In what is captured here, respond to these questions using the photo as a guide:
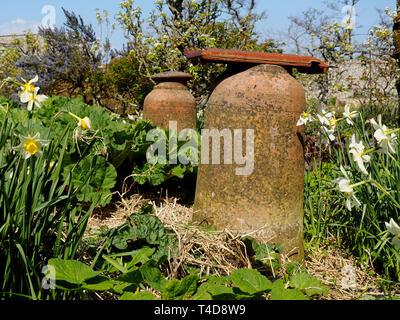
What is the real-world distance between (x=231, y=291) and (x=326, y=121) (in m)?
1.20

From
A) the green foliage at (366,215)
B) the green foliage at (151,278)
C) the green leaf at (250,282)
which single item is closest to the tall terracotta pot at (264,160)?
the green foliage at (366,215)

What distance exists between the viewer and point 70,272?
1.41 meters

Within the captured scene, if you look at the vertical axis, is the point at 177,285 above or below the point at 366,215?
below

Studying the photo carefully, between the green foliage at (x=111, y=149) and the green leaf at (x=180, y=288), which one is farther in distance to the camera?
the green foliage at (x=111, y=149)

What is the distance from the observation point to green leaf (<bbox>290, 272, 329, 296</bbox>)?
1787mm

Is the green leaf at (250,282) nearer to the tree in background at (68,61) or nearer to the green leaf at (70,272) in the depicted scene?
the green leaf at (70,272)

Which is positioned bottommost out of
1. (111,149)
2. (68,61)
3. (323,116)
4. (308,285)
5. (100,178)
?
(308,285)

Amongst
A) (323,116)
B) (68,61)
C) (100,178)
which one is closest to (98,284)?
(100,178)

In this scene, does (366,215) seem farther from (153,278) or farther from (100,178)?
(100,178)

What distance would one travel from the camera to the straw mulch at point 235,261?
196 cm

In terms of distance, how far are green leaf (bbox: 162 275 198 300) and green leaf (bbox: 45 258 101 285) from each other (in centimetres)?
28

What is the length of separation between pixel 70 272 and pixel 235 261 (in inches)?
36.9

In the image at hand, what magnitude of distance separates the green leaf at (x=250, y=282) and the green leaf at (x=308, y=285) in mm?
353

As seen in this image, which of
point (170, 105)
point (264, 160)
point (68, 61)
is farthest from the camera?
point (68, 61)
